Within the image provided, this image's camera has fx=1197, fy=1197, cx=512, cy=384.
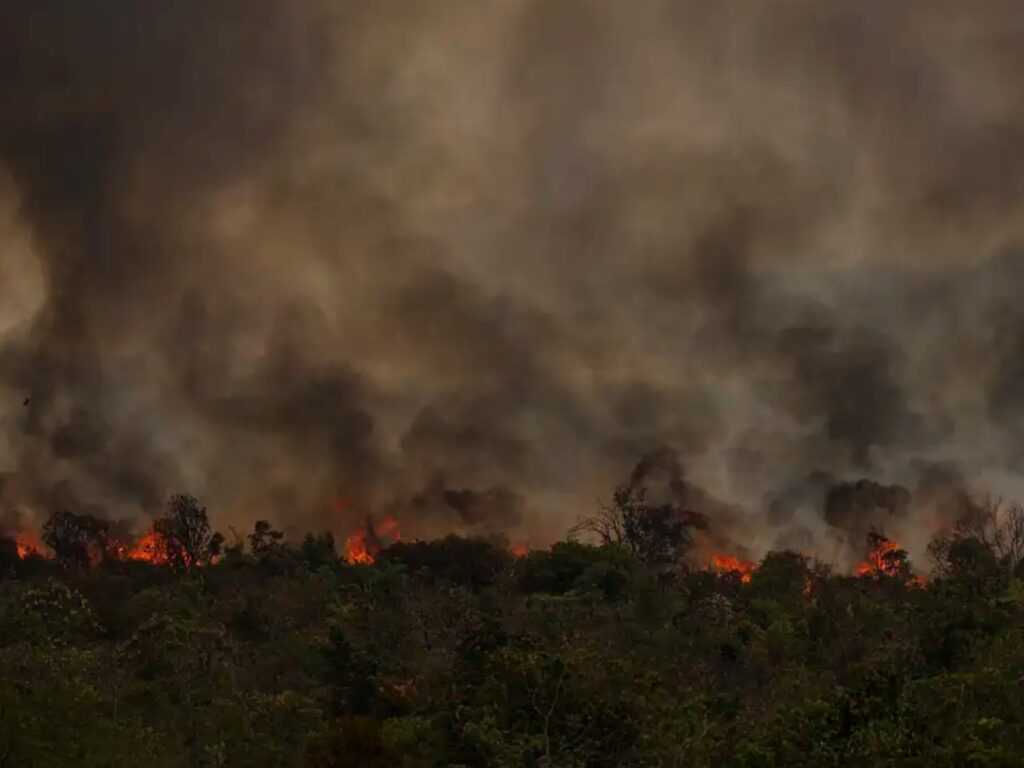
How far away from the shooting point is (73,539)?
17600 centimetres

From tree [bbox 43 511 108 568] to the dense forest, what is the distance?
1663 centimetres

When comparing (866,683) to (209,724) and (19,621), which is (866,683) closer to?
(209,724)

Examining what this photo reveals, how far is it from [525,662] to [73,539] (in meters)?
146

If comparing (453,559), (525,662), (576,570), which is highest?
(453,559)

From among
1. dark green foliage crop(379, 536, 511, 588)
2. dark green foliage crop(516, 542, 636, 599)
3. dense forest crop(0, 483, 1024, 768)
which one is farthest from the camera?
dark green foliage crop(379, 536, 511, 588)

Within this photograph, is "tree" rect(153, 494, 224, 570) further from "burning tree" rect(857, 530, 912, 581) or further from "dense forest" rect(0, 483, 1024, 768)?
"burning tree" rect(857, 530, 912, 581)

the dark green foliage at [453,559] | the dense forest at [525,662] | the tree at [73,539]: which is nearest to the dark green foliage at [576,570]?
the dense forest at [525,662]

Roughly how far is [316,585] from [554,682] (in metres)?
75.8

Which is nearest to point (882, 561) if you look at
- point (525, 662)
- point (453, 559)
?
point (453, 559)

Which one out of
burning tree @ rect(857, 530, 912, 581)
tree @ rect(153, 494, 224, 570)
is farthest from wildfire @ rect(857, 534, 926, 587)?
tree @ rect(153, 494, 224, 570)

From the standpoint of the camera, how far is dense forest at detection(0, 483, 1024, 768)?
42.0 meters

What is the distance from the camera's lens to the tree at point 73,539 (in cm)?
17388

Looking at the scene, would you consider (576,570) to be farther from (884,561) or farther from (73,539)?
(73,539)

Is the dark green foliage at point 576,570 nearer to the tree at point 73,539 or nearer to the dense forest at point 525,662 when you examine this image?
the dense forest at point 525,662
